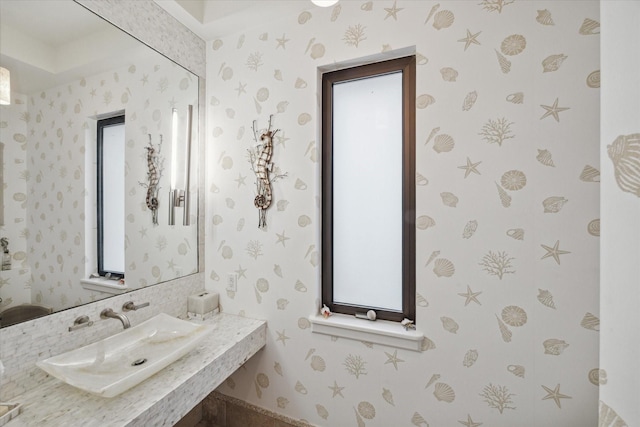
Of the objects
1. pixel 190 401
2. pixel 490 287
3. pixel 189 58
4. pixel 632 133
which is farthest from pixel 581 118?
pixel 189 58

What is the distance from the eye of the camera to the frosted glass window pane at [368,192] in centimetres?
161

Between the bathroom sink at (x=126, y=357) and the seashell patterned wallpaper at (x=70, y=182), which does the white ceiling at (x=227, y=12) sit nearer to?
the seashell patterned wallpaper at (x=70, y=182)

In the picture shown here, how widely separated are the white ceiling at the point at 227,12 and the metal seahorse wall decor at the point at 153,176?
2.59ft

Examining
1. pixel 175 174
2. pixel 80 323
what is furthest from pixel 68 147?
pixel 80 323

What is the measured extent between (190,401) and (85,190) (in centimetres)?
109

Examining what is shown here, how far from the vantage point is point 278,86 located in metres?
1.77

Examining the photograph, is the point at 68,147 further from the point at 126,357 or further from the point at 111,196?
the point at 126,357

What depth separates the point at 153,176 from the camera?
1737 millimetres

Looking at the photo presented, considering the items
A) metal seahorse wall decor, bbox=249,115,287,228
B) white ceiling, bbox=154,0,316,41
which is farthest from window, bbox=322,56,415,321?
white ceiling, bbox=154,0,316,41

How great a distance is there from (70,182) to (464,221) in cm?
184

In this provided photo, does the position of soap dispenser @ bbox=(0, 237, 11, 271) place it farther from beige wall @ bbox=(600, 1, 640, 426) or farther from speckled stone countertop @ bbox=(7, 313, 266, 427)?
beige wall @ bbox=(600, 1, 640, 426)

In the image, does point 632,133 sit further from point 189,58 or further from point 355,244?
point 189,58

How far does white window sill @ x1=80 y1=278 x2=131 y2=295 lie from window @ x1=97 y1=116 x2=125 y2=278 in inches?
1.4

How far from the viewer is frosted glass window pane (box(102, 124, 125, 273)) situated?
1497 millimetres
